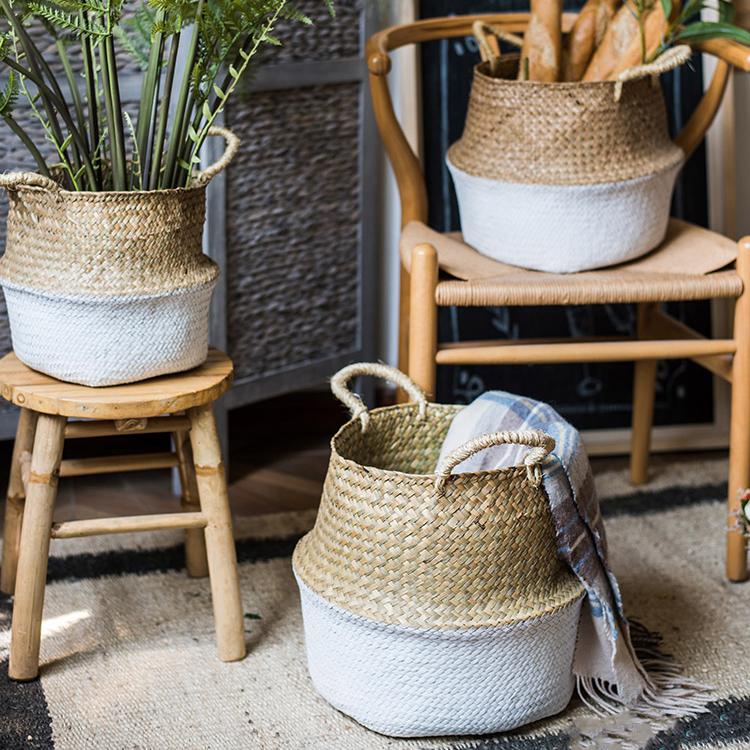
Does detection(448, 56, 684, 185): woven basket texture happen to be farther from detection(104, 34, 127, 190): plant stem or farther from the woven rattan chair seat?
detection(104, 34, 127, 190): plant stem

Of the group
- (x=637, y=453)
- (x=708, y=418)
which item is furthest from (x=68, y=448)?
(x=708, y=418)

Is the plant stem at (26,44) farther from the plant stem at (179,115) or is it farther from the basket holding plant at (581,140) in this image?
the basket holding plant at (581,140)

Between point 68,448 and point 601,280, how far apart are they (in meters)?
1.04

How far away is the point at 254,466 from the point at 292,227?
0.43 metres

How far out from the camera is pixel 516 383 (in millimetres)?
2193

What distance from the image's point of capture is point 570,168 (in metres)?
1.59

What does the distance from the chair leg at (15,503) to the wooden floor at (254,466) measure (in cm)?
25

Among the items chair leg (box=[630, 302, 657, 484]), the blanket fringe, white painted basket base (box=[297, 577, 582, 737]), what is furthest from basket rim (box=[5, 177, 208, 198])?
chair leg (box=[630, 302, 657, 484])

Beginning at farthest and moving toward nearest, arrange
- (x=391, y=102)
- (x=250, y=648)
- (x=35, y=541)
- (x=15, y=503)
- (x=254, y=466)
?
(x=254, y=466) < (x=391, y=102) < (x=15, y=503) < (x=250, y=648) < (x=35, y=541)

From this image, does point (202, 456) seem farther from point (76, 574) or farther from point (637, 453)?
point (637, 453)

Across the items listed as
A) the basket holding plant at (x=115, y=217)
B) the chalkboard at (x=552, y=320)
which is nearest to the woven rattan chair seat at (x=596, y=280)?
the basket holding plant at (x=115, y=217)

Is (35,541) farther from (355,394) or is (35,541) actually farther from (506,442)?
(506,442)

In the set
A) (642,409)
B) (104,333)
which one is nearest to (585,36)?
(642,409)

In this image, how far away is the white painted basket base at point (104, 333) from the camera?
1351 millimetres
